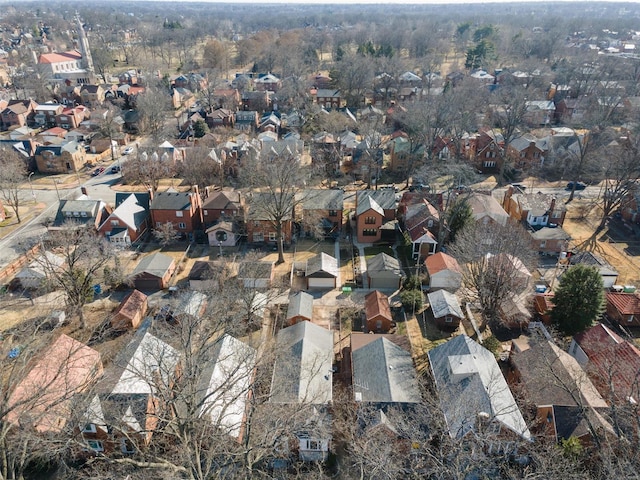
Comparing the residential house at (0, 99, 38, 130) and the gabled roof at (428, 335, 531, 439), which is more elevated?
the gabled roof at (428, 335, 531, 439)

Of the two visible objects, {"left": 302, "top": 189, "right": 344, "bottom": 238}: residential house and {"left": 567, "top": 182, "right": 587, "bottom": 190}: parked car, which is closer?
{"left": 302, "top": 189, "right": 344, "bottom": 238}: residential house

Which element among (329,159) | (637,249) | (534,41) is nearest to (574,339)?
A: (637,249)

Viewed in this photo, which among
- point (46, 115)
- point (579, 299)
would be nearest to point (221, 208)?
point (579, 299)

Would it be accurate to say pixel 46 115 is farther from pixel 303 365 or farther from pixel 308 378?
pixel 308 378

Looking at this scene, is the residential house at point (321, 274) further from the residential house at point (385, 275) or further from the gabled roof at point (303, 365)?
the gabled roof at point (303, 365)

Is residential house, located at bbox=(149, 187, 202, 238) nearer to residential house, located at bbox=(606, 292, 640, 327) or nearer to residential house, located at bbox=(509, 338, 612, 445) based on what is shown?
residential house, located at bbox=(509, 338, 612, 445)

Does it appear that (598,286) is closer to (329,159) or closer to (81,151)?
(329,159)

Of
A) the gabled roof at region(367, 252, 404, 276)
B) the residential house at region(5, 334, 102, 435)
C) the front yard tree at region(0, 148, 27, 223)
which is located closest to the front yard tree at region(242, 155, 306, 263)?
the gabled roof at region(367, 252, 404, 276)
